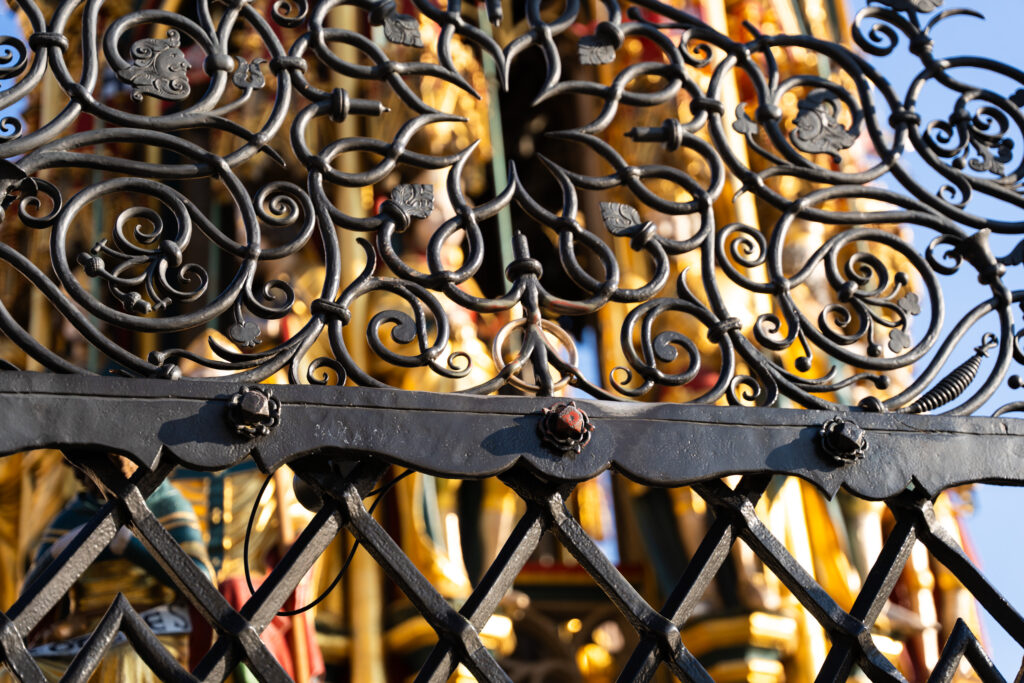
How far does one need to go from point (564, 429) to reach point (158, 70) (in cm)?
86

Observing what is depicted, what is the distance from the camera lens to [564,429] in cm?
210

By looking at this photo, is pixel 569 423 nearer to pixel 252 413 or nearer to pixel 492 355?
pixel 492 355

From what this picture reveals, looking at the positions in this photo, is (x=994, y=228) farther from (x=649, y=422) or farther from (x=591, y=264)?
(x=591, y=264)

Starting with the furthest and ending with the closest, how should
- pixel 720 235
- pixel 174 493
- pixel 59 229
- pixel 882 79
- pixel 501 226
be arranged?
pixel 501 226, pixel 174 493, pixel 882 79, pixel 720 235, pixel 59 229

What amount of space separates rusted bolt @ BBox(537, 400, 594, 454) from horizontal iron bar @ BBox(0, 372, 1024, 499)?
0.01 meters

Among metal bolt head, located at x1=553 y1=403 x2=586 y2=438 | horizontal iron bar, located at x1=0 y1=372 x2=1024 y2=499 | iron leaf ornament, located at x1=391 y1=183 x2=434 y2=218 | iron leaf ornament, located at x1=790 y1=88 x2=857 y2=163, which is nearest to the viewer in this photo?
horizontal iron bar, located at x1=0 y1=372 x2=1024 y2=499

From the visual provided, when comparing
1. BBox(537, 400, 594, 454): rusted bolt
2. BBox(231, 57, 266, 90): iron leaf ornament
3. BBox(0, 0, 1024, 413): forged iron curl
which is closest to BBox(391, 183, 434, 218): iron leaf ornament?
BBox(0, 0, 1024, 413): forged iron curl

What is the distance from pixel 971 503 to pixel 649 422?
3.85m

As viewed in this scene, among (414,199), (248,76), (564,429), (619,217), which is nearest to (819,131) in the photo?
(619,217)

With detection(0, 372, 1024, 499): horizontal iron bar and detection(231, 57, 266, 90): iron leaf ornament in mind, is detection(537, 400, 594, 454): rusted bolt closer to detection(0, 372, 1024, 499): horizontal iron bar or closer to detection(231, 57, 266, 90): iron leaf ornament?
detection(0, 372, 1024, 499): horizontal iron bar

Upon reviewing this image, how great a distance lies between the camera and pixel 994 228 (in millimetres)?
2643

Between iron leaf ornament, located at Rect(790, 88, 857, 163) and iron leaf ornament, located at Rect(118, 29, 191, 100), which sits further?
iron leaf ornament, located at Rect(790, 88, 857, 163)

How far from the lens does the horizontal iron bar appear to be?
6.47 feet

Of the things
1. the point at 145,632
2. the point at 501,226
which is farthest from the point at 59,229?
the point at 501,226
